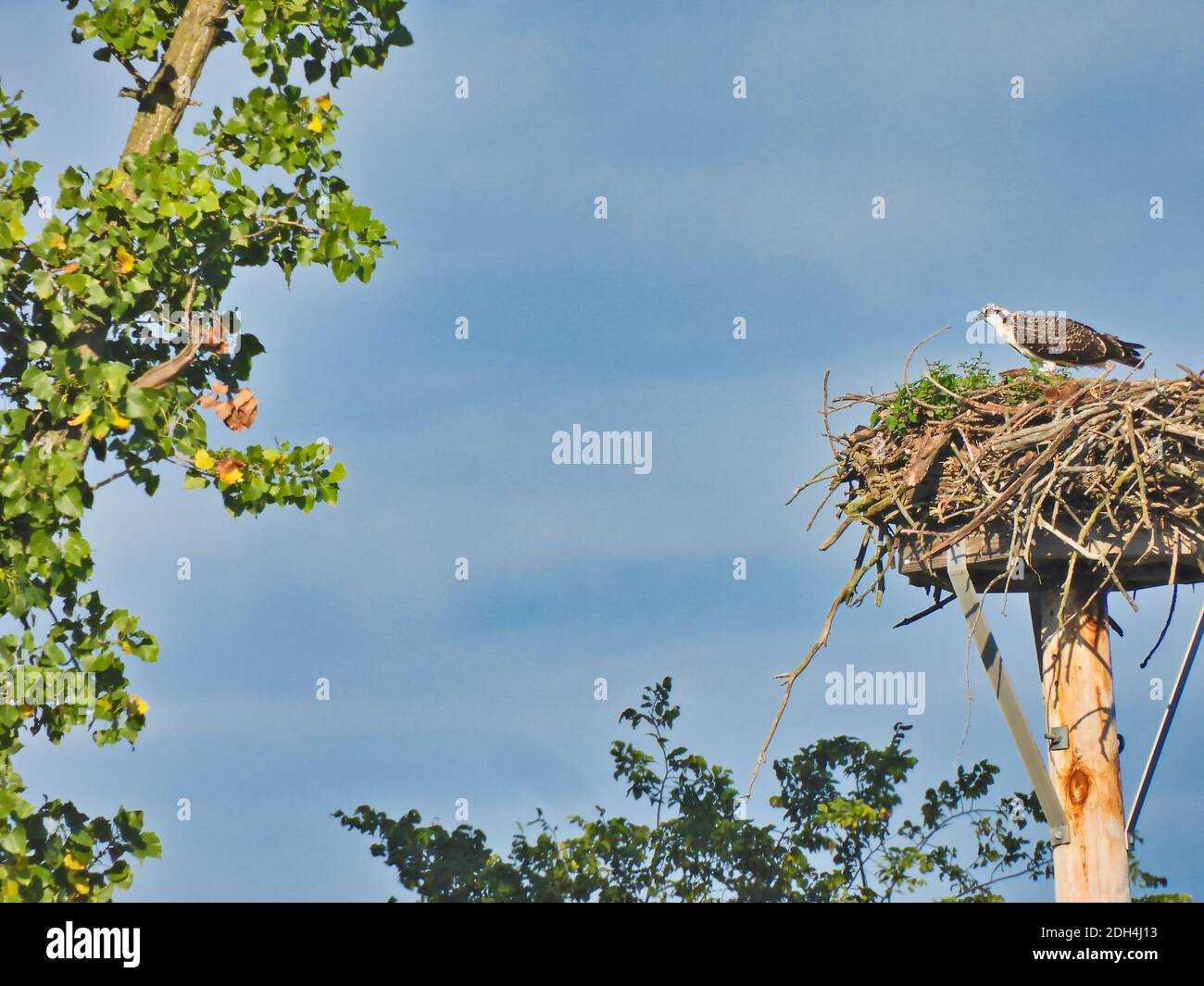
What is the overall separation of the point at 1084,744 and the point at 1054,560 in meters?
1.18

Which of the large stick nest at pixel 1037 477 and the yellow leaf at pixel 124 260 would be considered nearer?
the yellow leaf at pixel 124 260

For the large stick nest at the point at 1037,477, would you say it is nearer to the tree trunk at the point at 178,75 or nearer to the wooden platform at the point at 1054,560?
the wooden platform at the point at 1054,560

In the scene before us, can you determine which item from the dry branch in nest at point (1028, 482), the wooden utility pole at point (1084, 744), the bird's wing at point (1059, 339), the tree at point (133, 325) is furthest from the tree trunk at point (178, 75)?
the bird's wing at point (1059, 339)

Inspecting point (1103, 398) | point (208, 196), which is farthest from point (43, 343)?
point (1103, 398)

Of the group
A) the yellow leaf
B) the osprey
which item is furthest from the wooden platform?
the yellow leaf

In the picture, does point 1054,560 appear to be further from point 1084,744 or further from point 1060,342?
point 1060,342

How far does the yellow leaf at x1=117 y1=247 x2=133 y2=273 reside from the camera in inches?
297

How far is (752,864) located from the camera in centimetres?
1177

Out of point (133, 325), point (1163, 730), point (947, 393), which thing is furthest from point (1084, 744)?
point (133, 325)

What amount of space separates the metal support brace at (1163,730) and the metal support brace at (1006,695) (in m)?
0.43

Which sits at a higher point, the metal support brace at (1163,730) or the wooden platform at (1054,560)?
the wooden platform at (1054,560)

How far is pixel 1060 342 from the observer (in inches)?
451

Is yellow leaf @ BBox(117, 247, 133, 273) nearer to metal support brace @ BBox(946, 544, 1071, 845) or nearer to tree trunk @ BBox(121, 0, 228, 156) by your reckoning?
tree trunk @ BBox(121, 0, 228, 156)

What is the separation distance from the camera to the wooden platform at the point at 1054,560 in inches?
347
